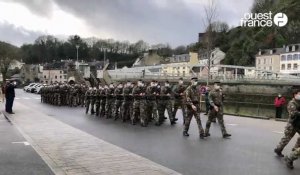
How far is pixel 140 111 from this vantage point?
19953 millimetres

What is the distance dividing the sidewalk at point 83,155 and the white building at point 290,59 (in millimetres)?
93087

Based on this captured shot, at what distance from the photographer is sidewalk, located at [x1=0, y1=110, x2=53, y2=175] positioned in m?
9.59

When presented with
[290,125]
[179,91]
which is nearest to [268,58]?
[179,91]

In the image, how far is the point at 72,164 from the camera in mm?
10258

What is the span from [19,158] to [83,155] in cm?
150

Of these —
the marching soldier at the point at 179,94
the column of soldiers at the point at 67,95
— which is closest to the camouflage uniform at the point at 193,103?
the marching soldier at the point at 179,94

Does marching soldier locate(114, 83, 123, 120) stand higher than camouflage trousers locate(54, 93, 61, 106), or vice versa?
marching soldier locate(114, 83, 123, 120)

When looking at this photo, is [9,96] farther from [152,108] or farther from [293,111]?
[293,111]

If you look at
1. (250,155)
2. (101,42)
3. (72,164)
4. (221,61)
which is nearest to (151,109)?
(250,155)

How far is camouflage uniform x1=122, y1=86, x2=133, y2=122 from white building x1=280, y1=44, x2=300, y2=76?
86.0 m

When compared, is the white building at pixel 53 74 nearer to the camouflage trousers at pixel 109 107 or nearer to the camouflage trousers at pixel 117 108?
the camouflage trousers at pixel 109 107

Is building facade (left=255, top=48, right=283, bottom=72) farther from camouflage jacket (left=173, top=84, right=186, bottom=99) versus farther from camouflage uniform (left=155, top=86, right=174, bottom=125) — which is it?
camouflage uniform (left=155, top=86, right=174, bottom=125)

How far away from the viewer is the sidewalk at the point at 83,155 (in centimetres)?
959

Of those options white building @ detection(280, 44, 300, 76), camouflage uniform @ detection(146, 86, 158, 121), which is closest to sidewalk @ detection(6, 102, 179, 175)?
camouflage uniform @ detection(146, 86, 158, 121)
